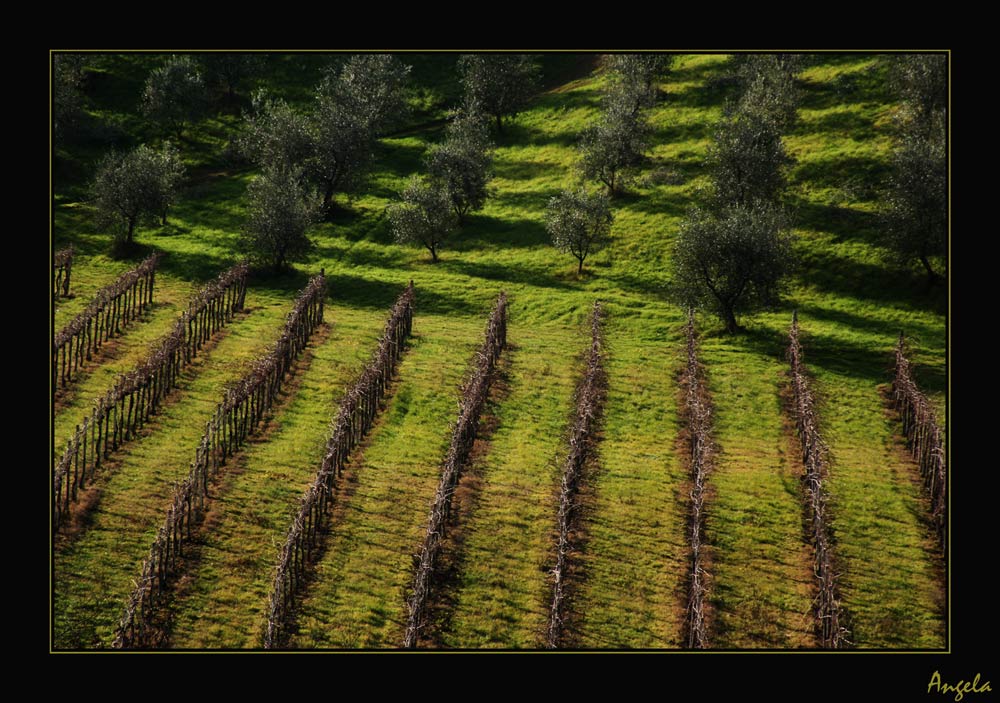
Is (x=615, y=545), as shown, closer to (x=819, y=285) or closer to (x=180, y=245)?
(x=819, y=285)

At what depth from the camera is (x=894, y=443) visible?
36.3 m

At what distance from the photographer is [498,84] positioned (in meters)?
88.4

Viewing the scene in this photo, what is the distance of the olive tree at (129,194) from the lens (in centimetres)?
6006

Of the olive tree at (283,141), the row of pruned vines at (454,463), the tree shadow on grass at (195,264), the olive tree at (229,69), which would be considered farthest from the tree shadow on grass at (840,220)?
the olive tree at (229,69)

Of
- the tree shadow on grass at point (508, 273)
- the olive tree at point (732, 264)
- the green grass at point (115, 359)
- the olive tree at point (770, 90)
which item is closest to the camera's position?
the green grass at point (115, 359)

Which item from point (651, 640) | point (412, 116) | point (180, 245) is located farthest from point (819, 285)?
point (412, 116)

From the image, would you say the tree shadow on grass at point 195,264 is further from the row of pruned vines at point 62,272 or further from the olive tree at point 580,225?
the olive tree at point 580,225

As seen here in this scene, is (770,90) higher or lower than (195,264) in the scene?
higher

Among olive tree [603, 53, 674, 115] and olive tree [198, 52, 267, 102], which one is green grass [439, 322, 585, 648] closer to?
olive tree [603, 53, 674, 115]

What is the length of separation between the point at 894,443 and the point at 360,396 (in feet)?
71.6

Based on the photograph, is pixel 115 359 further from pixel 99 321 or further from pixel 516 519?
pixel 516 519

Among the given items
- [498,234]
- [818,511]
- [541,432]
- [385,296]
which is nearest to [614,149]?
[498,234]

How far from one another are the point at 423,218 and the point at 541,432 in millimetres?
29782

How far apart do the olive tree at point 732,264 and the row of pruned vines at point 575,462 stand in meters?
6.60
